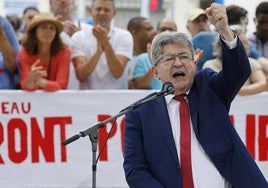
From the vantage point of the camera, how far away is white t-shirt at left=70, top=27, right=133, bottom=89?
6766 millimetres

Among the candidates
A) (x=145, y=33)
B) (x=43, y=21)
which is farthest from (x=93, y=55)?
(x=145, y=33)

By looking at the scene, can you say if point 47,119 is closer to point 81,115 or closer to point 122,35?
point 81,115

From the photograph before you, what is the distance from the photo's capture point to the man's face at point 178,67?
3.60 meters

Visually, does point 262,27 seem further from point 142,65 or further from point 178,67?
point 178,67

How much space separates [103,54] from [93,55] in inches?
5.9

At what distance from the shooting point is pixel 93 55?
6625mm

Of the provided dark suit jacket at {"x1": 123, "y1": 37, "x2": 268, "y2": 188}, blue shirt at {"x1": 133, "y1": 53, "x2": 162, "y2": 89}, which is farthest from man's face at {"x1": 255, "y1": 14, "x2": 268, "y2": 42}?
dark suit jacket at {"x1": 123, "y1": 37, "x2": 268, "y2": 188}

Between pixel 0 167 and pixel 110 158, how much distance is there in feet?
3.25

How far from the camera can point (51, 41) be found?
662 cm

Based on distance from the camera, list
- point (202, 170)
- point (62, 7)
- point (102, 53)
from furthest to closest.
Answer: point (62, 7) → point (102, 53) → point (202, 170)

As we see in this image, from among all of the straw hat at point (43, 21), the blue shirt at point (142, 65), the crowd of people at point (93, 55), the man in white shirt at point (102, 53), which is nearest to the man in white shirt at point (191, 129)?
the crowd of people at point (93, 55)

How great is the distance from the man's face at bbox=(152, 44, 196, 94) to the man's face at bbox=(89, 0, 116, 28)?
349 centimetres

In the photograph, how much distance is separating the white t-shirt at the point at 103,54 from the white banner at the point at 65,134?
0.37m

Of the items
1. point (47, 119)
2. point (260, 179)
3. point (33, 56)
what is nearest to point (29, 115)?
point (47, 119)
